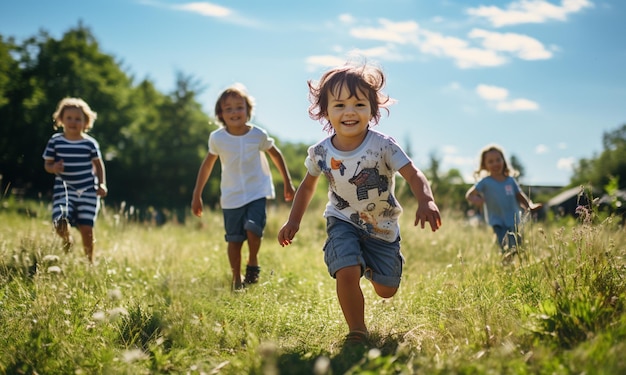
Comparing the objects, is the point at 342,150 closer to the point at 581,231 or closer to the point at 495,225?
the point at 581,231

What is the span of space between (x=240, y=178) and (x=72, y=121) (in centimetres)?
217

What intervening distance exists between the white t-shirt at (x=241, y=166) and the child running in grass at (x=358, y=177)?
1.74 meters

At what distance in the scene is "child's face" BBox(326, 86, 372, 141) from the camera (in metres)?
3.67

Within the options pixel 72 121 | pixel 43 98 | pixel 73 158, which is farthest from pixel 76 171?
pixel 43 98

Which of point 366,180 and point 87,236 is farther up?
point 366,180

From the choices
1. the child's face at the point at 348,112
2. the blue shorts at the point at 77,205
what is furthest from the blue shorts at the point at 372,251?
the blue shorts at the point at 77,205

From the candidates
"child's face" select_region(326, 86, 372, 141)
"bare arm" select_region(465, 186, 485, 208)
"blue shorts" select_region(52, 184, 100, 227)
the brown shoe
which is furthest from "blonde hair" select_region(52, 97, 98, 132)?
"bare arm" select_region(465, 186, 485, 208)

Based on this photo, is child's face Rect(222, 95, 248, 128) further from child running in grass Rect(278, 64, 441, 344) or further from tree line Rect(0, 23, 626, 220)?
tree line Rect(0, 23, 626, 220)

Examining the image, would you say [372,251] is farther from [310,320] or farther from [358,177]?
[310,320]

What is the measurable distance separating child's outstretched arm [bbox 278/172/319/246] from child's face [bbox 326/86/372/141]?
1.46ft

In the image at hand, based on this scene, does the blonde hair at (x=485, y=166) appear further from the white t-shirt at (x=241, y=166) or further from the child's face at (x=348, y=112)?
the child's face at (x=348, y=112)

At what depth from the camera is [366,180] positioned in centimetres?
375

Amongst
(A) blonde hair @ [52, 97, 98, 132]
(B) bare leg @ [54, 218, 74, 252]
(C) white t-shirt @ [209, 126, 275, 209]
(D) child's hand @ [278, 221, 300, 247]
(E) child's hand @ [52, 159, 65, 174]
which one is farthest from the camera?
(A) blonde hair @ [52, 97, 98, 132]

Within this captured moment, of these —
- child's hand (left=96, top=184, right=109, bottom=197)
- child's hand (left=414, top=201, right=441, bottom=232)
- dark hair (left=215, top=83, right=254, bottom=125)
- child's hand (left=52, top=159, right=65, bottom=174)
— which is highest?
dark hair (left=215, top=83, right=254, bottom=125)
